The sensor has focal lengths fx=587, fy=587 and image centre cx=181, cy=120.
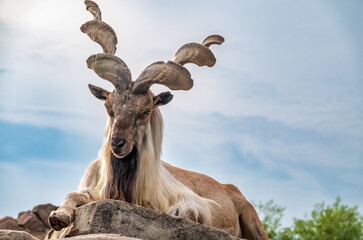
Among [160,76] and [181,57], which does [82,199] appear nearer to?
[160,76]

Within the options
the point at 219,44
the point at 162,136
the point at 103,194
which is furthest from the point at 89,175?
the point at 219,44

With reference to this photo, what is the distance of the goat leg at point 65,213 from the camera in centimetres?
652

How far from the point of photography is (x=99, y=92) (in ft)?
25.9

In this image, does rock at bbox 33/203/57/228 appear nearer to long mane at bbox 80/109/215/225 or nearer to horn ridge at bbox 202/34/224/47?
long mane at bbox 80/109/215/225

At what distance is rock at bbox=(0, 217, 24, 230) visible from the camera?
13.0 metres

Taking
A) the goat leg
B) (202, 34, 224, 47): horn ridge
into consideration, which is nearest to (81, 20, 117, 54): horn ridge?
(202, 34, 224, 47): horn ridge

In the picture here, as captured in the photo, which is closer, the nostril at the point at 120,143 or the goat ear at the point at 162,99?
the nostril at the point at 120,143

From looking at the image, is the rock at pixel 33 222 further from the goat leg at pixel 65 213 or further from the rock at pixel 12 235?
the rock at pixel 12 235

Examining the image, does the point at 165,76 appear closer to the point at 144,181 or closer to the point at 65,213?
the point at 144,181

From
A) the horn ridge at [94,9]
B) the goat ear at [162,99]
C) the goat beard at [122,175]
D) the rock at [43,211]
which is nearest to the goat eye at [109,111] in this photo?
the goat beard at [122,175]

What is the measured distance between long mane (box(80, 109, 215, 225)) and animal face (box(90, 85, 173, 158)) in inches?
6.6

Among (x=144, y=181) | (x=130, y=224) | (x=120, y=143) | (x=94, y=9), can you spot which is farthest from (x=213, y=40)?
(x=130, y=224)

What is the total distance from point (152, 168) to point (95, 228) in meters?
1.81

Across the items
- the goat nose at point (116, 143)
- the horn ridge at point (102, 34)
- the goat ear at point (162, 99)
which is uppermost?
the horn ridge at point (102, 34)
